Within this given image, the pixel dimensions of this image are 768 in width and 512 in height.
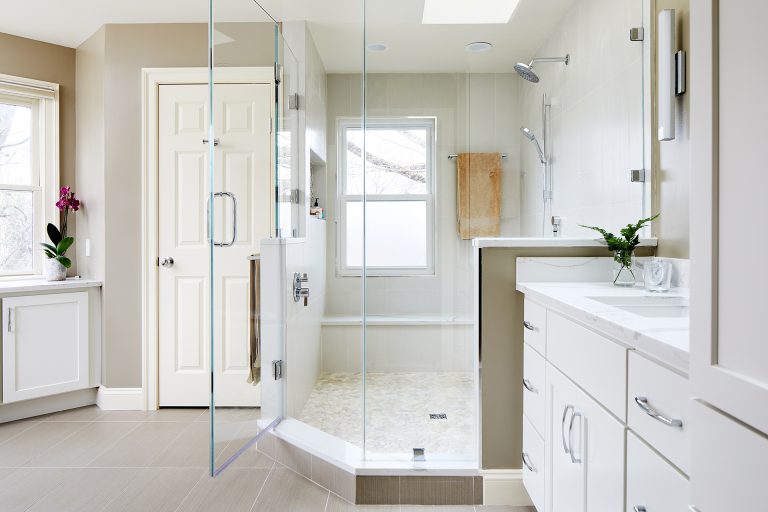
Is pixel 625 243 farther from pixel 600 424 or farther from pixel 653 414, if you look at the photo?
pixel 653 414

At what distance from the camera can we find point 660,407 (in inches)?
36.7

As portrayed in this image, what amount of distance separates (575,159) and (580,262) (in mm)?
535

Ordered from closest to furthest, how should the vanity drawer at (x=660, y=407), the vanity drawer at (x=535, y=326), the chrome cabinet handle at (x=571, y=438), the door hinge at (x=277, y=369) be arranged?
1. the vanity drawer at (x=660, y=407)
2. the chrome cabinet handle at (x=571, y=438)
3. the vanity drawer at (x=535, y=326)
4. the door hinge at (x=277, y=369)

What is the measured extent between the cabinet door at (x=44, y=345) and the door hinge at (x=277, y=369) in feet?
5.55

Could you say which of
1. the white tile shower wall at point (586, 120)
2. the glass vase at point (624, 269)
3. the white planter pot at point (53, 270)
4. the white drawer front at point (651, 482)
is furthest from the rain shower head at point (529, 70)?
the white planter pot at point (53, 270)

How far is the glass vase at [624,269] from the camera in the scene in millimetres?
1863

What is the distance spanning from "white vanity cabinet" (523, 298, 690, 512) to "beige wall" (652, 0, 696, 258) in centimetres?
58

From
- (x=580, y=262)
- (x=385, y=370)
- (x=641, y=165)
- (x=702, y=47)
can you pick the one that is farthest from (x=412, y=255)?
(x=702, y=47)

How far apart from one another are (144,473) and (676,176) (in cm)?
266

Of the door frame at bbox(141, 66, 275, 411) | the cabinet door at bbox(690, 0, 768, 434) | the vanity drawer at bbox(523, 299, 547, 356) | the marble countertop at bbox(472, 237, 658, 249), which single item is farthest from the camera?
the door frame at bbox(141, 66, 275, 411)

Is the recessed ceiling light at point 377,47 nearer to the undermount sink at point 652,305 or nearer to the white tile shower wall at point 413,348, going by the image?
the white tile shower wall at point 413,348

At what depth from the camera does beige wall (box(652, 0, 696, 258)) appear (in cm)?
174

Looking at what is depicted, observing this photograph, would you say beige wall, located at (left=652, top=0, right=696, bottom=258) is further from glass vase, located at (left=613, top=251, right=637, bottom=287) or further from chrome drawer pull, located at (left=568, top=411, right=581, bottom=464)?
chrome drawer pull, located at (left=568, top=411, right=581, bottom=464)

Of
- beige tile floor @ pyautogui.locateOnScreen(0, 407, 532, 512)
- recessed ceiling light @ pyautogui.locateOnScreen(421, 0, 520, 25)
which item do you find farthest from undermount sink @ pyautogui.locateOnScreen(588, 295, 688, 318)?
recessed ceiling light @ pyautogui.locateOnScreen(421, 0, 520, 25)
